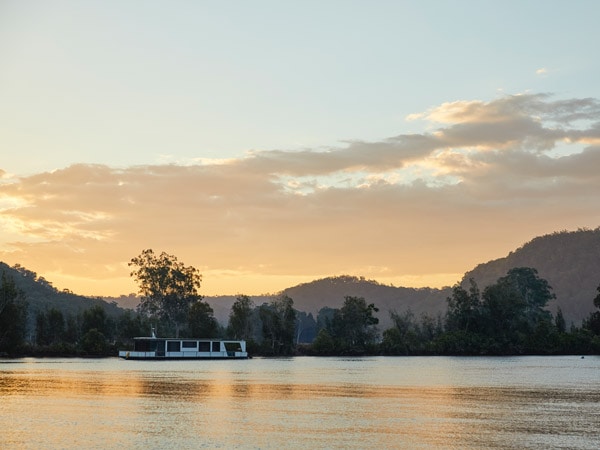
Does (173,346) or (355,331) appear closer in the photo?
(173,346)

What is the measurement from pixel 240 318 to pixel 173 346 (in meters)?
24.4

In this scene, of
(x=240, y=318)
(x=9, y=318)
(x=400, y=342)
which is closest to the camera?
(x=9, y=318)

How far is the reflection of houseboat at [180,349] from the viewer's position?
149125mm

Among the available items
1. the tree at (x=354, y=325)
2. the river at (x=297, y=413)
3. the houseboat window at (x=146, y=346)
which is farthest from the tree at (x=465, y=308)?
the river at (x=297, y=413)

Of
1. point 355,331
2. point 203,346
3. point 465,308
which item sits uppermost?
point 465,308

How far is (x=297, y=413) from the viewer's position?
5225 cm

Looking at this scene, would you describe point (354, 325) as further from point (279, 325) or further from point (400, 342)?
point (279, 325)

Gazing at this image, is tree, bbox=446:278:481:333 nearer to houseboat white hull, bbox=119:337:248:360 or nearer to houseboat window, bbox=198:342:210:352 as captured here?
houseboat white hull, bbox=119:337:248:360

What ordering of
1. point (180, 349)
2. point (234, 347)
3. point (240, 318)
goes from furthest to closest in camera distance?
point (240, 318)
point (234, 347)
point (180, 349)

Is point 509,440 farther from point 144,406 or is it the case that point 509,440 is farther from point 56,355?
point 56,355

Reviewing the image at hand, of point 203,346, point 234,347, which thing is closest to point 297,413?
point 203,346

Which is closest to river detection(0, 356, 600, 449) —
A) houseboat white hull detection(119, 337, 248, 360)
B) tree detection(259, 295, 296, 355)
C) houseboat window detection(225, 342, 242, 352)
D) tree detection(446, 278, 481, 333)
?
houseboat white hull detection(119, 337, 248, 360)

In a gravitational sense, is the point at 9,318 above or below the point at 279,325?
above

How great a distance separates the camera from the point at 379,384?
3211 inches
